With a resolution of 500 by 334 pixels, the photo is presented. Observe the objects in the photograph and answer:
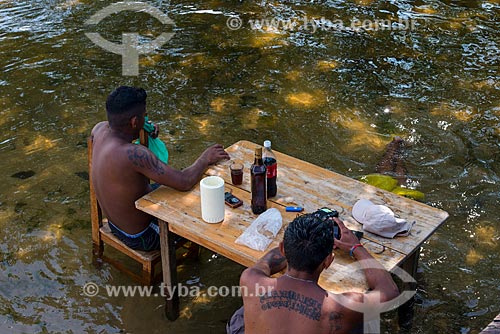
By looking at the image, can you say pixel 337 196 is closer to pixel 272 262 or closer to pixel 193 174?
pixel 272 262

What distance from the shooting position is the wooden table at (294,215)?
3.28 m

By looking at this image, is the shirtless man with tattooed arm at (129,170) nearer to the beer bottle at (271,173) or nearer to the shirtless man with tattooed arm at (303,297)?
the beer bottle at (271,173)

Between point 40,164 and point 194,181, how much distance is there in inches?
108

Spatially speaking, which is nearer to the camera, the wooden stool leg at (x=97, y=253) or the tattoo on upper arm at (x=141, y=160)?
the tattoo on upper arm at (x=141, y=160)

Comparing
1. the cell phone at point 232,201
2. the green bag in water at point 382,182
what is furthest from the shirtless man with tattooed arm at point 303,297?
the green bag in water at point 382,182

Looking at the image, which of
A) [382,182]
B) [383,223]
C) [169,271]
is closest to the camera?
[383,223]

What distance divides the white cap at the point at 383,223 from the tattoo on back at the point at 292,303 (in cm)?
81

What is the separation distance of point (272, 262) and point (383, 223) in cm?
71

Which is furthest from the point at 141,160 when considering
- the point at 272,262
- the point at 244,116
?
the point at 244,116

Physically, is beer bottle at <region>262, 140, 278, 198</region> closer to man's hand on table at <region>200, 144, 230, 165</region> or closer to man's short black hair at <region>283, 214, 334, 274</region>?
man's hand on table at <region>200, 144, 230, 165</region>

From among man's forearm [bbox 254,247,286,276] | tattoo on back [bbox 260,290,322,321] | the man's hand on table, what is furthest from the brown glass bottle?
tattoo on back [bbox 260,290,322,321]

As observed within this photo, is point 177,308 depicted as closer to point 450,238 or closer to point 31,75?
point 450,238

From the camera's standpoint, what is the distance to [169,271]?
411cm

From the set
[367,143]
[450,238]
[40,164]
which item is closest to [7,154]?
[40,164]
